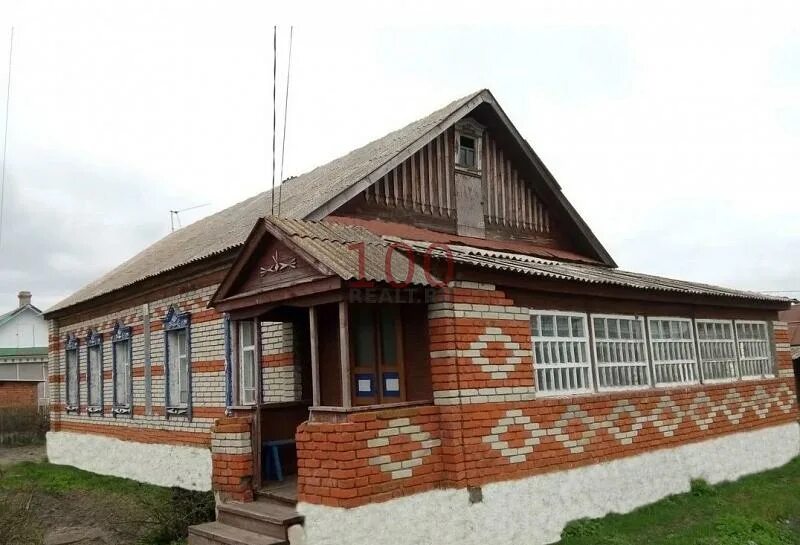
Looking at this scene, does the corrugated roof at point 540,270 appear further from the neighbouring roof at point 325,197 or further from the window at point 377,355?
the neighbouring roof at point 325,197

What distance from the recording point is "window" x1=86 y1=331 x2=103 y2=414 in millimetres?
14375

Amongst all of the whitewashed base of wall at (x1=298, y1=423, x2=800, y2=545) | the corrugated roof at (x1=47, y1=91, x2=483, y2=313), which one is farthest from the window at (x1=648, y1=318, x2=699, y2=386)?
the corrugated roof at (x1=47, y1=91, x2=483, y2=313)

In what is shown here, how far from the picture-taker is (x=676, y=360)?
10281mm

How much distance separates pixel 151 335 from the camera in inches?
490

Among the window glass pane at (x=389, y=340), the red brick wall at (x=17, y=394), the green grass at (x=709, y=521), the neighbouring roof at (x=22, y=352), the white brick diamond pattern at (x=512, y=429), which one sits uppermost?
the neighbouring roof at (x=22, y=352)

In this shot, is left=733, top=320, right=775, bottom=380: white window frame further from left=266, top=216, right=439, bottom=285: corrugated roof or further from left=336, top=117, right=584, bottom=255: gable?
left=266, top=216, right=439, bottom=285: corrugated roof

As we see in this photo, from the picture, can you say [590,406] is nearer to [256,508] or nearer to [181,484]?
[256,508]

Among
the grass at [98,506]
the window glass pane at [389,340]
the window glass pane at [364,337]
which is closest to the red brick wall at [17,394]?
the grass at [98,506]

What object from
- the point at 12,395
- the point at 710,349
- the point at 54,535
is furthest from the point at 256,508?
the point at 12,395

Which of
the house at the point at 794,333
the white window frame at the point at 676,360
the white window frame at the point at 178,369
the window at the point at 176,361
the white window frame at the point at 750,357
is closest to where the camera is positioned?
the white window frame at the point at 676,360

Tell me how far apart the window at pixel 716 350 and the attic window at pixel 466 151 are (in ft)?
14.0

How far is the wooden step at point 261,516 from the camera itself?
256 inches

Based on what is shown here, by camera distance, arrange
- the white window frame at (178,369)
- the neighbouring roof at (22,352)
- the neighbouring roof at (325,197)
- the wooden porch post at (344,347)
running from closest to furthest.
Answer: the wooden porch post at (344,347) → the neighbouring roof at (325,197) → the white window frame at (178,369) → the neighbouring roof at (22,352)

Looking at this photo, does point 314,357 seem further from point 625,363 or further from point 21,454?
point 21,454
